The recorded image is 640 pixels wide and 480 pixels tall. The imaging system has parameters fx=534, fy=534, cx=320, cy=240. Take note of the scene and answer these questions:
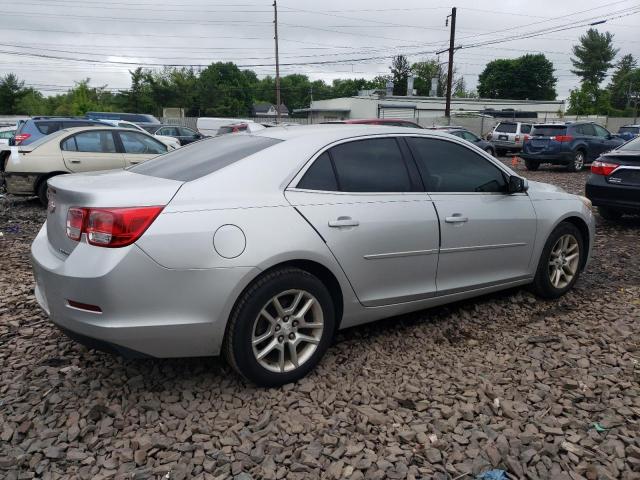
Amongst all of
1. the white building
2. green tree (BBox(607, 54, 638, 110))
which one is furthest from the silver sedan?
green tree (BBox(607, 54, 638, 110))

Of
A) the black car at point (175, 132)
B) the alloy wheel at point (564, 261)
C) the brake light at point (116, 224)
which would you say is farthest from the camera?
the black car at point (175, 132)

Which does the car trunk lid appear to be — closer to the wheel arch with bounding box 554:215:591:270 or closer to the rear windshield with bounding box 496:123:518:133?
the wheel arch with bounding box 554:215:591:270

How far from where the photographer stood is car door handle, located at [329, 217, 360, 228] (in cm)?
321

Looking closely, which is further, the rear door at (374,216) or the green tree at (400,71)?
the green tree at (400,71)

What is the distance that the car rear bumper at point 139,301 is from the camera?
265 centimetres

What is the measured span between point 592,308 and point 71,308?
4.02 metres

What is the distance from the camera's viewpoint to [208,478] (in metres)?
2.45

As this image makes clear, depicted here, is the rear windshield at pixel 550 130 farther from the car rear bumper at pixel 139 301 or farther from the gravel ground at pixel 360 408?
the car rear bumper at pixel 139 301

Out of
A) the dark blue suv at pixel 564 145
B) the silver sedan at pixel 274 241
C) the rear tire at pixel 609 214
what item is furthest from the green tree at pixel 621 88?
the silver sedan at pixel 274 241

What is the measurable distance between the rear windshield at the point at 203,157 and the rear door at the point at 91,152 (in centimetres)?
609

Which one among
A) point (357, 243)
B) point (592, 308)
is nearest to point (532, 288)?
point (592, 308)

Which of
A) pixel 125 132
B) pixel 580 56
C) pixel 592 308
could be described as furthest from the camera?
pixel 580 56

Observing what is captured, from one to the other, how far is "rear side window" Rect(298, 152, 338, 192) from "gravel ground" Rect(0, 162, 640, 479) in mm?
1163

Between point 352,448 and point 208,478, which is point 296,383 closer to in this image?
point 352,448
